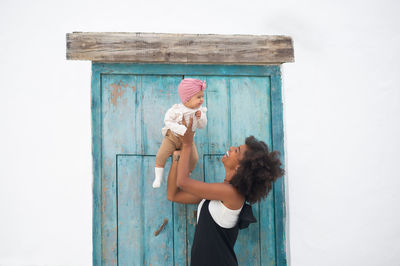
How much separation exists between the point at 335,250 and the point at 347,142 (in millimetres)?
815

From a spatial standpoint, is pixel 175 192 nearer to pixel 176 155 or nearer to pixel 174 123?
pixel 176 155

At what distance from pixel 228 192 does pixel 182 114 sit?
1.74 ft

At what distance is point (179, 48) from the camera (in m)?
2.62

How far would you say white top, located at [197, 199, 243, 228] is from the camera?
6.96 ft

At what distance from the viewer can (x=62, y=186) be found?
2.52m

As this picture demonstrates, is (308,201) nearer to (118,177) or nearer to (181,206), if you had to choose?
(181,206)

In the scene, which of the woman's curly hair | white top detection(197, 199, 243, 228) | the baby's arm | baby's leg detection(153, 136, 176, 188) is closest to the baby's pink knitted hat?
the baby's arm

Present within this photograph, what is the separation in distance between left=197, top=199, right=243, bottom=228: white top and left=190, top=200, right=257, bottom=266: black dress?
0.03m

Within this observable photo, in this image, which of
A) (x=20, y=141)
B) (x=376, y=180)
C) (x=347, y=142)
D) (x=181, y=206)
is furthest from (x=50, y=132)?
(x=376, y=180)

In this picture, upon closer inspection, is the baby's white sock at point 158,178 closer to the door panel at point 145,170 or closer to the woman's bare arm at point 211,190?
the woman's bare arm at point 211,190

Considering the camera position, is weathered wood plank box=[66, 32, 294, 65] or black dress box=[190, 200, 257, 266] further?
weathered wood plank box=[66, 32, 294, 65]

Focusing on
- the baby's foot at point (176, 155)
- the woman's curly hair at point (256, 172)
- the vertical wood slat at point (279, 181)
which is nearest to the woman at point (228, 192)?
the woman's curly hair at point (256, 172)

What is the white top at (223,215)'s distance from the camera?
6.96ft

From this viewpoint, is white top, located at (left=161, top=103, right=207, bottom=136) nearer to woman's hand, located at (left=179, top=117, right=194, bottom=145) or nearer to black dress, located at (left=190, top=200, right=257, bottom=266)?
woman's hand, located at (left=179, top=117, right=194, bottom=145)
